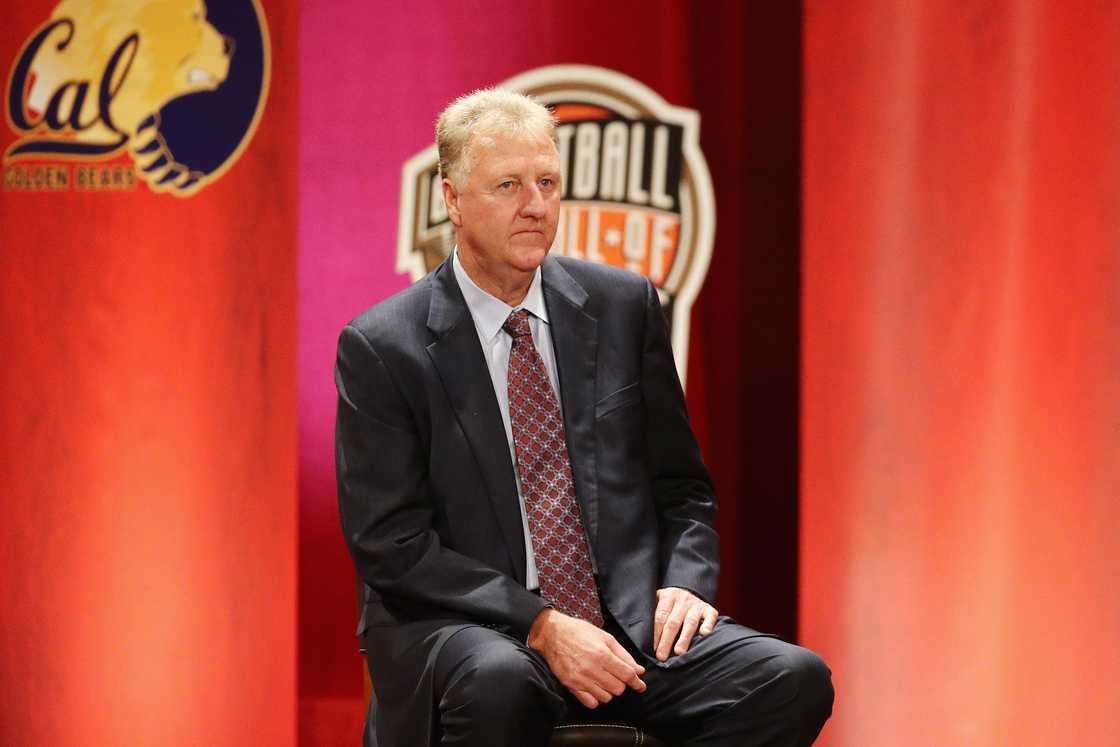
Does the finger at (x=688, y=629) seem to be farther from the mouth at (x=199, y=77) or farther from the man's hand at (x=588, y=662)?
the mouth at (x=199, y=77)

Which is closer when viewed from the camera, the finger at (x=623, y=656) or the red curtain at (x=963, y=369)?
the finger at (x=623, y=656)

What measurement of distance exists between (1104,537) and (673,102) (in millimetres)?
1270

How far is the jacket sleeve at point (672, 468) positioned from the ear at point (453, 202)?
33cm

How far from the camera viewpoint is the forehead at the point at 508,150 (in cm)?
194

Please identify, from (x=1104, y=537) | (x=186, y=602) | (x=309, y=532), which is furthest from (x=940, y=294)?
(x=186, y=602)

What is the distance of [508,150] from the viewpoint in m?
1.94

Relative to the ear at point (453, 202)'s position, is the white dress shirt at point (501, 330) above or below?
below

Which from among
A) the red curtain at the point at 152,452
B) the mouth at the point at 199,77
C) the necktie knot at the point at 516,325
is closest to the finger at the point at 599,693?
the necktie knot at the point at 516,325

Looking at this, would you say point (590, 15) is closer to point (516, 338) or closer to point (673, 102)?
point (673, 102)

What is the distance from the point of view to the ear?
78.7 inches

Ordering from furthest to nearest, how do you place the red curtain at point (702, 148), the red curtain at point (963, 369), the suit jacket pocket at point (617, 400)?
1. the red curtain at point (702, 148)
2. the red curtain at point (963, 369)
3. the suit jacket pocket at point (617, 400)

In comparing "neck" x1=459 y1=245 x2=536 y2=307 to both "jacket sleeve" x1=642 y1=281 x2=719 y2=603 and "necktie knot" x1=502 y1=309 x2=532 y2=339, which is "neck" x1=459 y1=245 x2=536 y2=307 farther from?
"jacket sleeve" x1=642 y1=281 x2=719 y2=603

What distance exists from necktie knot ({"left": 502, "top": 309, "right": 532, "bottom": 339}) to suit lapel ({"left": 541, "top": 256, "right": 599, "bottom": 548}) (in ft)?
0.13

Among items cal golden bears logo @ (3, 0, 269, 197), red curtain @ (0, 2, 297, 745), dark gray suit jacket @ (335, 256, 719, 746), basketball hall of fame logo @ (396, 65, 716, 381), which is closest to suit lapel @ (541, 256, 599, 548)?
dark gray suit jacket @ (335, 256, 719, 746)
